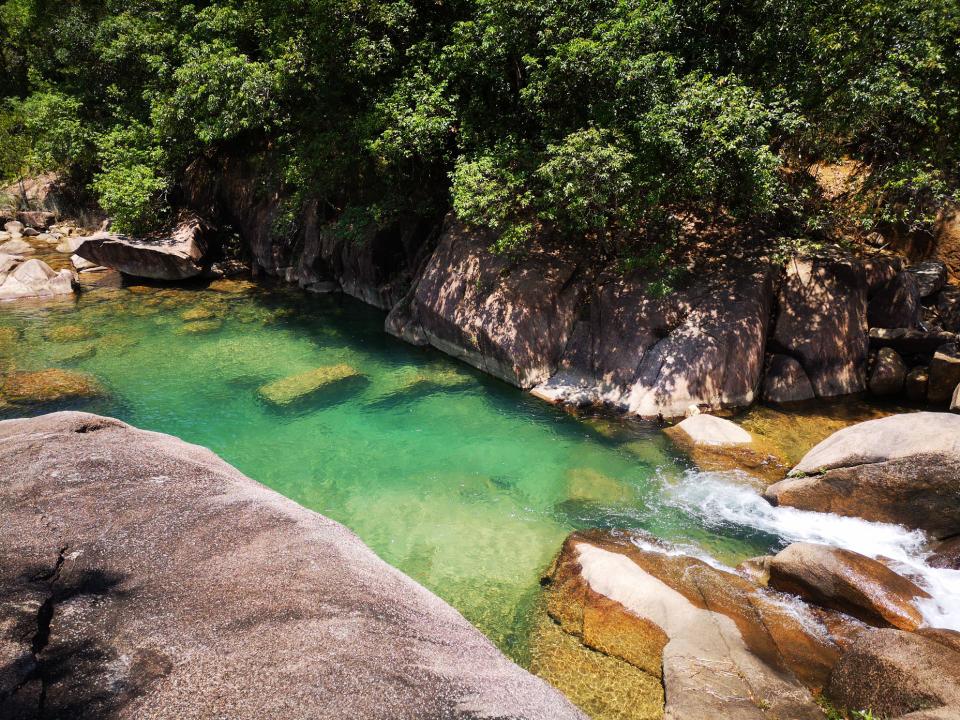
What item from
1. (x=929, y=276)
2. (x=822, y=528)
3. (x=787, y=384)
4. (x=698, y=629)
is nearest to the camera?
(x=698, y=629)

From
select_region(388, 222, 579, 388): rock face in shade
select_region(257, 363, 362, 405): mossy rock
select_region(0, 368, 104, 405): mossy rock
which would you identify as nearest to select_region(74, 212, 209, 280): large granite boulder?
select_region(0, 368, 104, 405): mossy rock

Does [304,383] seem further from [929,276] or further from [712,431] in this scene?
[929,276]

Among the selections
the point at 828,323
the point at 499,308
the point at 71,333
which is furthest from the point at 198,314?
the point at 828,323

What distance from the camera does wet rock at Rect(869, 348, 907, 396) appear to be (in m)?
13.2

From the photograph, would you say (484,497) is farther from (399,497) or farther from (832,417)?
(832,417)

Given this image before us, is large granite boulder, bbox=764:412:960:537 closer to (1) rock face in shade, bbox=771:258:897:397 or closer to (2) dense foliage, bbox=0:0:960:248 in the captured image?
(1) rock face in shade, bbox=771:258:897:397

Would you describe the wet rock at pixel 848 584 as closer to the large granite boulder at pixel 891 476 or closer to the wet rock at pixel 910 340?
the large granite boulder at pixel 891 476

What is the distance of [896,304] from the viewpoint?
549 inches

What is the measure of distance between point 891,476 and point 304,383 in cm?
1207

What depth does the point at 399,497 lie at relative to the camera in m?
10.5

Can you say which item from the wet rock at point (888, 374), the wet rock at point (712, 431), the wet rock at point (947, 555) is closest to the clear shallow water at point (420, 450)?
the wet rock at point (947, 555)

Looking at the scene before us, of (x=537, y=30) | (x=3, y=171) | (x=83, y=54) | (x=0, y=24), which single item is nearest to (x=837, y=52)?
(x=537, y=30)

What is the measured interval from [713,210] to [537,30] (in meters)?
6.49

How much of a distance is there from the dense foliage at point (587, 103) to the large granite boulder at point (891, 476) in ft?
16.2
